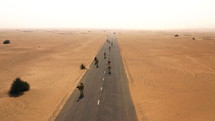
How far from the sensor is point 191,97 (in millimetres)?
19047

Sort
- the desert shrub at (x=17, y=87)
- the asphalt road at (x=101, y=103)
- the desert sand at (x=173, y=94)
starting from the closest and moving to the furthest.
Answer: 1. the asphalt road at (x=101, y=103)
2. the desert sand at (x=173, y=94)
3. the desert shrub at (x=17, y=87)

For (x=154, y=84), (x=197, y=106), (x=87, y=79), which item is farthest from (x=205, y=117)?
(x=87, y=79)

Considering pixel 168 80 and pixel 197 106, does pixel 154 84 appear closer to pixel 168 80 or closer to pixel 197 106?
pixel 168 80

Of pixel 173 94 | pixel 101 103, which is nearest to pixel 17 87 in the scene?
Answer: pixel 101 103

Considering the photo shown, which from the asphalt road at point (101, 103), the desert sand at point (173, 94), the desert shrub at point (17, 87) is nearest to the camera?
the asphalt road at point (101, 103)

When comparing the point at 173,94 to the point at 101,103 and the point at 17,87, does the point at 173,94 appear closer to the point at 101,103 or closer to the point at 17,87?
the point at 101,103

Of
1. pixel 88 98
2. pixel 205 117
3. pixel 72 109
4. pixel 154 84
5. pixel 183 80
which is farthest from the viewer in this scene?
pixel 183 80

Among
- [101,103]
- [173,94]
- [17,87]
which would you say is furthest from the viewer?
[17,87]

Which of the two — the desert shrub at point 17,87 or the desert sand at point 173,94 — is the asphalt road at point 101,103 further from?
the desert shrub at point 17,87

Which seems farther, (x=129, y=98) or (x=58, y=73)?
(x=58, y=73)

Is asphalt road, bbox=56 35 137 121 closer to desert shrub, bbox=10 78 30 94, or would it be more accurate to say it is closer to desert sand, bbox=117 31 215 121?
desert sand, bbox=117 31 215 121

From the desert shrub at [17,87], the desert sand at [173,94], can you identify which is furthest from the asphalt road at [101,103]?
the desert shrub at [17,87]

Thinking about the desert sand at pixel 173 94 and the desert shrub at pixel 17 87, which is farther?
the desert shrub at pixel 17 87

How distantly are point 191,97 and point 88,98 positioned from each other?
9.22 m
